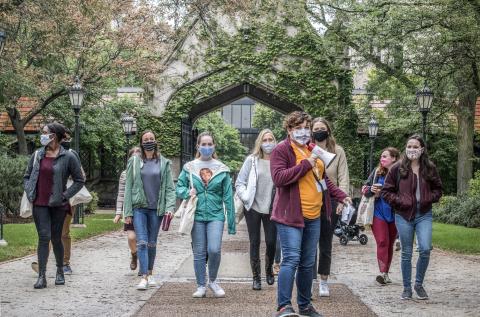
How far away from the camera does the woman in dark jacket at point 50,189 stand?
30.0 ft

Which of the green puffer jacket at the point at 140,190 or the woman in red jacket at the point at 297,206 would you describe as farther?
the green puffer jacket at the point at 140,190

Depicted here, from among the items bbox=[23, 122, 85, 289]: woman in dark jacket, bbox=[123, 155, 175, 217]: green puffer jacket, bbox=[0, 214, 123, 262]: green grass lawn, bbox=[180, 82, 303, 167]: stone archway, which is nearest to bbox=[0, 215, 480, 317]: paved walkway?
bbox=[23, 122, 85, 289]: woman in dark jacket

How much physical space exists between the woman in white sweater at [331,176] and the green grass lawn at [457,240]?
6833 millimetres

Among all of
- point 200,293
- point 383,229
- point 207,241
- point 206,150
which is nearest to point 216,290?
point 200,293

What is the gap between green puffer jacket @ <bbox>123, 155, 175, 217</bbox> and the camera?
9.26 metres

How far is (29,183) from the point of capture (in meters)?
9.20

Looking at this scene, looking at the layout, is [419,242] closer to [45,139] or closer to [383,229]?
[383,229]

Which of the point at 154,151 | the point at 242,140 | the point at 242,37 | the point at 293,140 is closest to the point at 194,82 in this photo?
the point at 242,37

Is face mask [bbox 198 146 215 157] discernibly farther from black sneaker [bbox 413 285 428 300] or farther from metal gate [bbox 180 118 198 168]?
metal gate [bbox 180 118 198 168]

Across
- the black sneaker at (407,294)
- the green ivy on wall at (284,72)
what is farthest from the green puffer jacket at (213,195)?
the green ivy on wall at (284,72)

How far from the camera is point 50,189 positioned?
9.19 metres

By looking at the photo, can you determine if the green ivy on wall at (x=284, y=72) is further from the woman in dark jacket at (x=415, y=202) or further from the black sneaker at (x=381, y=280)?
the woman in dark jacket at (x=415, y=202)

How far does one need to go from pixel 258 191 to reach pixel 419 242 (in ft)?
6.75

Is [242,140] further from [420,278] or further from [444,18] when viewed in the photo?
[420,278]
